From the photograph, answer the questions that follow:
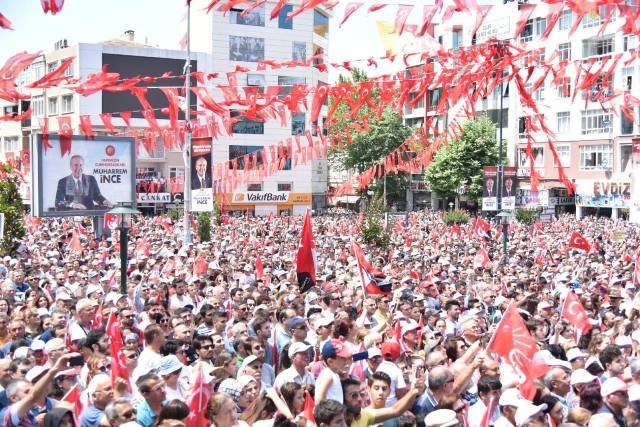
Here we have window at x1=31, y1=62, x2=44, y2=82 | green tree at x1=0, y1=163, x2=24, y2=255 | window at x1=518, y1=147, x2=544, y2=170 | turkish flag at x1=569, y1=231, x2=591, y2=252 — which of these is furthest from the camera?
window at x1=518, y1=147, x2=544, y2=170

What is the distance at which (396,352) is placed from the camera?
823cm

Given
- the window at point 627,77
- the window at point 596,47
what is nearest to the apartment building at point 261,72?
the window at point 596,47

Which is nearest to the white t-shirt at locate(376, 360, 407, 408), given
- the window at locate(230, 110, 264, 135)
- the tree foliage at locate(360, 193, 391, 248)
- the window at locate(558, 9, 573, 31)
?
the tree foliage at locate(360, 193, 391, 248)

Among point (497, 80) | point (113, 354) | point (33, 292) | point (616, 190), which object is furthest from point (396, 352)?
point (616, 190)

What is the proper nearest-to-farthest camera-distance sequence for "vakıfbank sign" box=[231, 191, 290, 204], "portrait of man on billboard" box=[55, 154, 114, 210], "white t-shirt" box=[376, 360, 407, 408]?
1. "white t-shirt" box=[376, 360, 407, 408]
2. "portrait of man on billboard" box=[55, 154, 114, 210]
3. "vakıfbank sign" box=[231, 191, 290, 204]

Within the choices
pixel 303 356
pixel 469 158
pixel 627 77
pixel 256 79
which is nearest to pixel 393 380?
pixel 303 356

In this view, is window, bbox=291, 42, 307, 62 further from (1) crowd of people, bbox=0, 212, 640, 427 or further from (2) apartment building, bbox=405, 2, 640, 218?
(1) crowd of people, bbox=0, 212, 640, 427

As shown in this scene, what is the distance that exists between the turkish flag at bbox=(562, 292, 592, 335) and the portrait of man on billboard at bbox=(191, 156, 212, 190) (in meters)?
14.4

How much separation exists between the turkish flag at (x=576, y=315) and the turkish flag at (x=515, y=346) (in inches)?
122

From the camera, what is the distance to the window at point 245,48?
59438mm

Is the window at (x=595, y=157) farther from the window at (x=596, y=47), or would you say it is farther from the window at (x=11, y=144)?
the window at (x=11, y=144)

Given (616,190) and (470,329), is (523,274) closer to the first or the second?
(470,329)

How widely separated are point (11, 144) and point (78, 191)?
52491mm

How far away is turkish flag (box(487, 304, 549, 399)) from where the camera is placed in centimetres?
762
